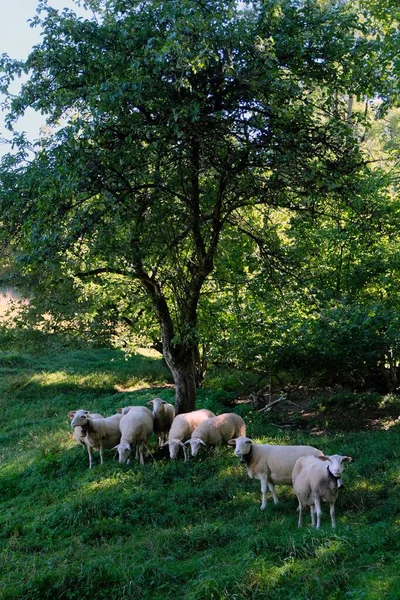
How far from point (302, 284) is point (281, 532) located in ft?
22.0

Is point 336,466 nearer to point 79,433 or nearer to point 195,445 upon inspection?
point 195,445

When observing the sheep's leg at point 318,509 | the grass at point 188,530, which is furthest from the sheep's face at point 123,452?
the sheep's leg at point 318,509

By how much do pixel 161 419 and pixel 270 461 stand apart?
4.80 meters

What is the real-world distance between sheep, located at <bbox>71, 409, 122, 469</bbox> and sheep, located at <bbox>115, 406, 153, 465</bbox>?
336 millimetres

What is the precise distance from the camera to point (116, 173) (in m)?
10.2

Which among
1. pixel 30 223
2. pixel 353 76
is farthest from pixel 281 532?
pixel 353 76

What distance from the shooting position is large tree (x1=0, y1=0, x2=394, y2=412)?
9.08 meters

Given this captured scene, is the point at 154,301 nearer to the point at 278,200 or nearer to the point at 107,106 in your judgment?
the point at 278,200

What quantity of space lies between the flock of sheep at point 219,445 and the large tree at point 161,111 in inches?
145

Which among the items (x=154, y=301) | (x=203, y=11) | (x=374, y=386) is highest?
(x=203, y=11)

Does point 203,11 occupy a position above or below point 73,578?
above

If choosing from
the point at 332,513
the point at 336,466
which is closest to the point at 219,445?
the point at 332,513

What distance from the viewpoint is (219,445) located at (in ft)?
41.1

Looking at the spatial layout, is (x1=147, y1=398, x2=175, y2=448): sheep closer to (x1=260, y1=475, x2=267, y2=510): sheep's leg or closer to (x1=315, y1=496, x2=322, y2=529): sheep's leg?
(x1=260, y1=475, x2=267, y2=510): sheep's leg
